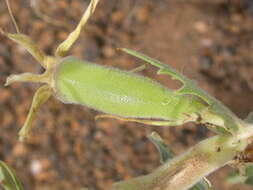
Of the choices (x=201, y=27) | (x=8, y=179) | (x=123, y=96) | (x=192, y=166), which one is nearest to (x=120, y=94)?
(x=123, y=96)

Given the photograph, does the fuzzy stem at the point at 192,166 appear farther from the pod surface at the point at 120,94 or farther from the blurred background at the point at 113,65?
the blurred background at the point at 113,65

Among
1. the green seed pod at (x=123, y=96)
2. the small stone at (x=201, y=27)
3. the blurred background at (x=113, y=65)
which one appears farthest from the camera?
the small stone at (x=201, y=27)

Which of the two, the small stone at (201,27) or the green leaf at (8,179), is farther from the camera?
the small stone at (201,27)

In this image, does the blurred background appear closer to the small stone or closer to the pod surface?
the small stone

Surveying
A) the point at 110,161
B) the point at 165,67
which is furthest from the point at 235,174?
the point at 110,161

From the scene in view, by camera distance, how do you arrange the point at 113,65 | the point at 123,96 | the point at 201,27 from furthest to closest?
1. the point at 201,27
2. the point at 113,65
3. the point at 123,96

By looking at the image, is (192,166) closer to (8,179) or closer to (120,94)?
(120,94)

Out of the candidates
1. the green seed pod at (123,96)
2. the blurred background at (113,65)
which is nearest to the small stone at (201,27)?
the blurred background at (113,65)
